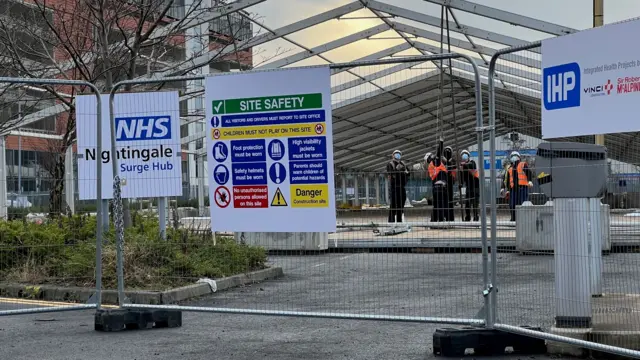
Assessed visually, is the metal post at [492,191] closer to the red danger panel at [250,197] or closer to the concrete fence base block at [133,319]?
the red danger panel at [250,197]

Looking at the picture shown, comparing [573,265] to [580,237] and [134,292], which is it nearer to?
[580,237]

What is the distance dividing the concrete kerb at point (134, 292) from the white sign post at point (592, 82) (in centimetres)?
568

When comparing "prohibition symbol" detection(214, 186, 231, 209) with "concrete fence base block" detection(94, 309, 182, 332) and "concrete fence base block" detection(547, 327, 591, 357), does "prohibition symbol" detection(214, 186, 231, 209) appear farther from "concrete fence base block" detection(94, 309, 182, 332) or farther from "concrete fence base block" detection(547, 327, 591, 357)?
"concrete fence base block" detection(547, 327, 591, 357)

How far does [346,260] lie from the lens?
32.4ft

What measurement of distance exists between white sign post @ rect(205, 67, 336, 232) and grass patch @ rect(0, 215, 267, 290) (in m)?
2.69

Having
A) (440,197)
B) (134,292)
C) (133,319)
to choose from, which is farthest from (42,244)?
(440,197)

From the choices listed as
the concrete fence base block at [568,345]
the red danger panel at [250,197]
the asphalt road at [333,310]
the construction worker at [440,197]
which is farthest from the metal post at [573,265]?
the red danger panel at [250,197]

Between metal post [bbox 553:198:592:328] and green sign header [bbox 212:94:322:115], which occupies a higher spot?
green sign header [bbox 212:94:322:115]

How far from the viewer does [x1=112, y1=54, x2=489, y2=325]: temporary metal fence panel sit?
311 inches

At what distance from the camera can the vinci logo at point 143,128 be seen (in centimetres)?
887

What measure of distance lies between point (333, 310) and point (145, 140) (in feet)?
9.92

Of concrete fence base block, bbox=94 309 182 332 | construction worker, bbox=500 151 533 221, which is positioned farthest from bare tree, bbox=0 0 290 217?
construction worker, bbox=500 151 533 221

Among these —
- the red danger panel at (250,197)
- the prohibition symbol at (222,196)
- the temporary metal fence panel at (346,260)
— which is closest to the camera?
the temporary metal fence panel at (346,260)

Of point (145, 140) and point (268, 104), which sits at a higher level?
point (268, 104)
